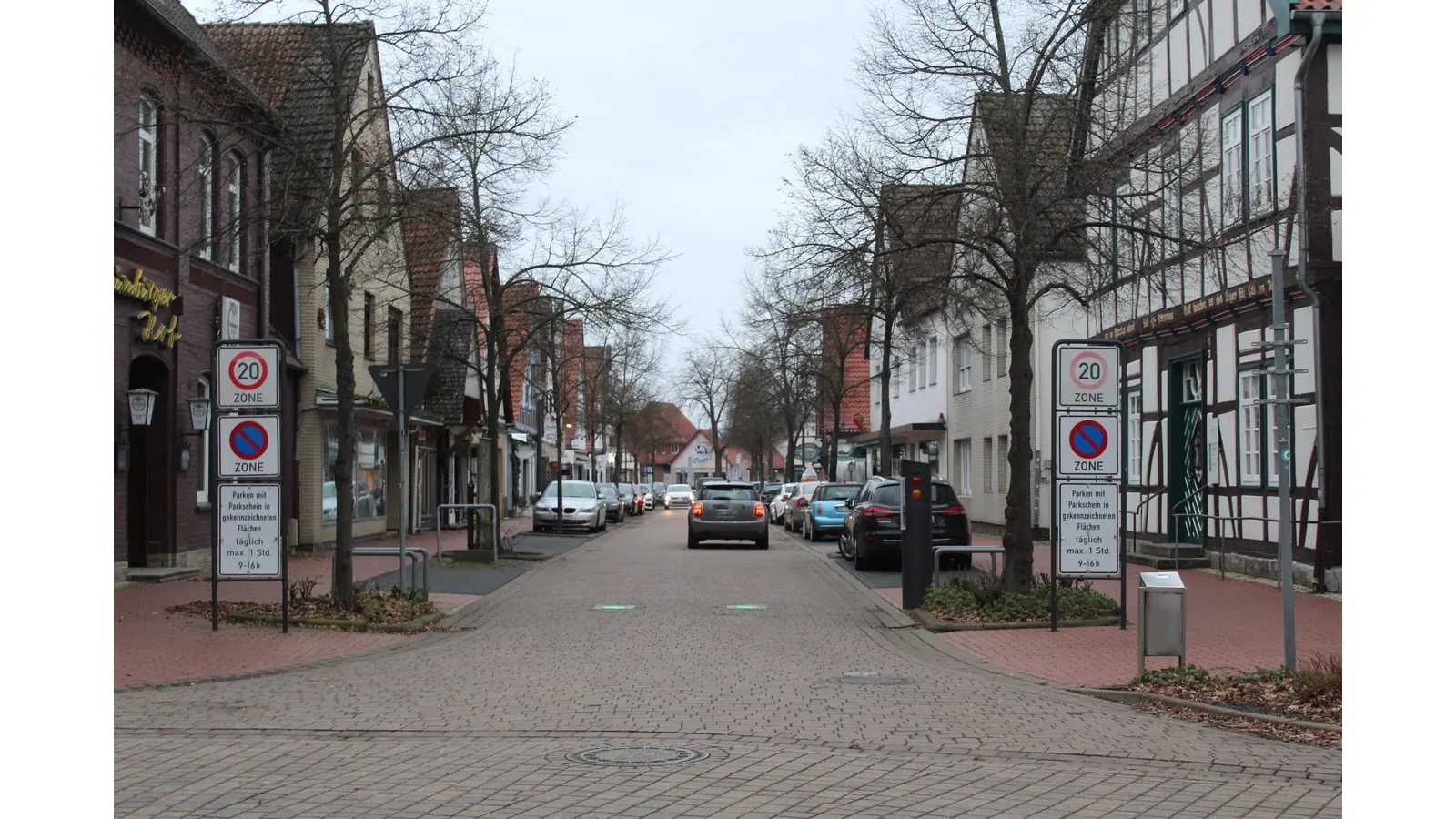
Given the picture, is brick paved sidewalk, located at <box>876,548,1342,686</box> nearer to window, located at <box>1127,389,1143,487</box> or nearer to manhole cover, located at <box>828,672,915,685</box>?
manhole cover, located at <box>828,672,915,685</box>

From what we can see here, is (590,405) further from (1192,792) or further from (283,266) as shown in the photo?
(1192,792)

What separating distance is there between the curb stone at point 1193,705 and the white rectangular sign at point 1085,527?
3849 mm

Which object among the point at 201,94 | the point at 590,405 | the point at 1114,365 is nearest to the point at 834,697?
the point at 1114,365

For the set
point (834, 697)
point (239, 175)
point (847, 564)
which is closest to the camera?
point (834, 697)

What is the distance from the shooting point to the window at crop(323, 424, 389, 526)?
94.6 feet

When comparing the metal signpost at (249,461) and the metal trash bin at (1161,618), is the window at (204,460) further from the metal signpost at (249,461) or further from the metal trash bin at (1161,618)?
the metal trash bin at (1161,618)

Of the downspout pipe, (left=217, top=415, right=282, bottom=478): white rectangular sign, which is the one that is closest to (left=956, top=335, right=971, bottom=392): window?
the downspout pipe

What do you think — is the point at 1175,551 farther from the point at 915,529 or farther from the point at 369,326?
the point at 369,326

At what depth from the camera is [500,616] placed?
16453 mm

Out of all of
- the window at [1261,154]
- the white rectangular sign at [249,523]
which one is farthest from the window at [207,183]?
the window at [1261,154]

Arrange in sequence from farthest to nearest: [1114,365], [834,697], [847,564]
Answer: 1. [847,564]
2. [1114,365]
3. [834,697]

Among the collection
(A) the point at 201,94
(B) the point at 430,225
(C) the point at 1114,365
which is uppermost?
(A) the point at 201,94

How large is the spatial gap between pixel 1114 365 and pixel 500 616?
296 inches

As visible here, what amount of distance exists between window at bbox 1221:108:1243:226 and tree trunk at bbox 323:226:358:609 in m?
11.8
